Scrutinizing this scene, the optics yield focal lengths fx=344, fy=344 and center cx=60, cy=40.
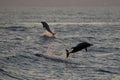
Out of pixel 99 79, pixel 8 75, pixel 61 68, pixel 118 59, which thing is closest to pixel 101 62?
A: pixel 118 59

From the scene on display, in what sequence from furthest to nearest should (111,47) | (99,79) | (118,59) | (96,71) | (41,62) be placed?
(111,47) < (118,59) < (41,62) < (96,71) < (99,79)

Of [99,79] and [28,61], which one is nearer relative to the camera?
[99,79]

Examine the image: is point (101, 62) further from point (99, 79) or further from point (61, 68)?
point (99, 79)

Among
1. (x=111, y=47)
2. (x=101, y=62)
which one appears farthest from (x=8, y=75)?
(x=111, y=47)

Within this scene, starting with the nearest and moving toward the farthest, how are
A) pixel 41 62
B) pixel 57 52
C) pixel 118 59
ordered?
pixel 41 62
pixel 118 59
pixel 57 52

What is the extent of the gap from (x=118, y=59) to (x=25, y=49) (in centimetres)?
870

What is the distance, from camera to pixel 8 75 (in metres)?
19.7

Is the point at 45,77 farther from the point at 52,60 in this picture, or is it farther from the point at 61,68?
the point at 52,60

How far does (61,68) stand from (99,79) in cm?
365

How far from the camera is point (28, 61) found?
24.7 m

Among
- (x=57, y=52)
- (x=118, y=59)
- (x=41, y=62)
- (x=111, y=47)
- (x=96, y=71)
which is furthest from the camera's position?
(x=111, y=47)

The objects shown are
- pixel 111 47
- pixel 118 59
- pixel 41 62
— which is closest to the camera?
pixel 41 62

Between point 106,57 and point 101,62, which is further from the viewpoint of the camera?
point 106,57

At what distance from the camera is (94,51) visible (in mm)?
31359
